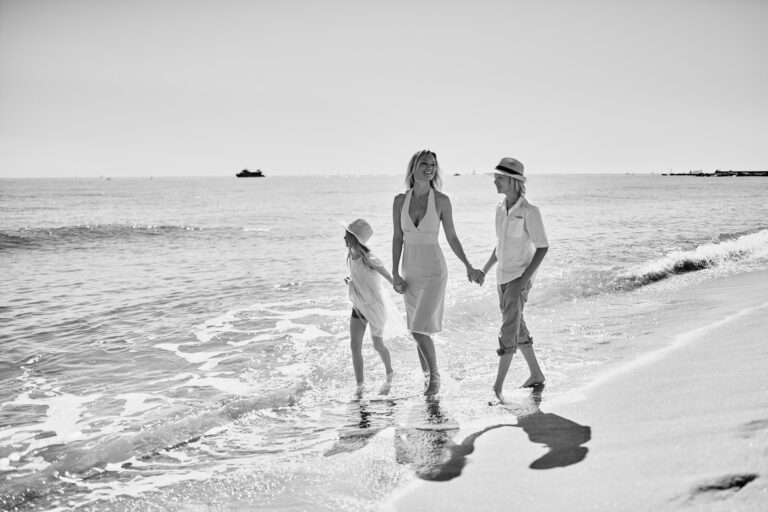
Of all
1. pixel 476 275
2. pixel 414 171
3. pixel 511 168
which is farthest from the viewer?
pixel 476 275

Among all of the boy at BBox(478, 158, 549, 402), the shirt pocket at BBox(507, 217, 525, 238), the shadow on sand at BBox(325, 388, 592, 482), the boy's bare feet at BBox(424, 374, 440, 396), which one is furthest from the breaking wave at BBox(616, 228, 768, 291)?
the shadow on sand at BBox(325, 388, 592, 482)

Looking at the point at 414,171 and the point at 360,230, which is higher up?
the point at 414,171

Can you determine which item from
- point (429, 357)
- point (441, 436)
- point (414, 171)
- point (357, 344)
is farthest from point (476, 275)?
point (441, 436)

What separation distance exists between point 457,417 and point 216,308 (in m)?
7.58

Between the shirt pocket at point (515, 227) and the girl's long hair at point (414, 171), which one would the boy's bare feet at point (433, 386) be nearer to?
the shirt pocket at point (515, 227)

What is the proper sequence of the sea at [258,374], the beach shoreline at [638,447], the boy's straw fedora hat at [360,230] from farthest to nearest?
the boy's straw fedora hat at [360,230] → the sea at [258,374] → the beach shoreline at [638,447]

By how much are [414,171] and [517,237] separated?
125cm

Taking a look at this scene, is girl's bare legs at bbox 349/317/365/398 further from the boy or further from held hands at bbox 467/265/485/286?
the boy

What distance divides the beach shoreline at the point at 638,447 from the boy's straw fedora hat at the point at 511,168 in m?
2.14

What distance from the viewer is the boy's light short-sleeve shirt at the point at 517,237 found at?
5.18m

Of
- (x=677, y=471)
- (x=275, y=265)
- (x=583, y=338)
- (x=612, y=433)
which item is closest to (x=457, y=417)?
(x=612, y=433)

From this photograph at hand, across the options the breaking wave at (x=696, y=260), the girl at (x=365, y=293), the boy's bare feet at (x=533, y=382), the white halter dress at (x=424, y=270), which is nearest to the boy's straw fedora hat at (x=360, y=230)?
the girl at (x=365, y=293)

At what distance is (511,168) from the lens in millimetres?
5227

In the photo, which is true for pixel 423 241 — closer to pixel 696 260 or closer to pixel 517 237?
pixel 517 237
